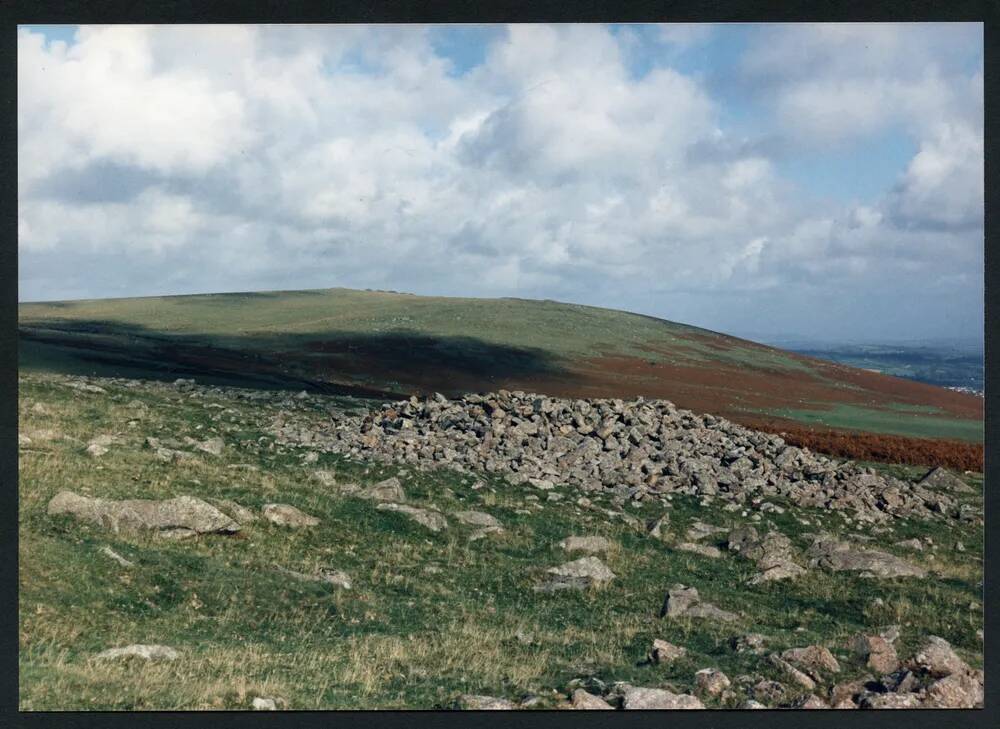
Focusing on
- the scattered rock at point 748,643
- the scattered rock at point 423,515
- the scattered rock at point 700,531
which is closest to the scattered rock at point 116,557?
the scattered rock at point 423,515

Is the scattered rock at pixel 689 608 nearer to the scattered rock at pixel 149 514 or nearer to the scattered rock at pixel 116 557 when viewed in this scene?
the scattered rock at pixel 149 514

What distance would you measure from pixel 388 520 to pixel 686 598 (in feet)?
24.7

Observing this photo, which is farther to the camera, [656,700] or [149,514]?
[149,514]

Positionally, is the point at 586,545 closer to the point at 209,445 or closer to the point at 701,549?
the point at 701,549

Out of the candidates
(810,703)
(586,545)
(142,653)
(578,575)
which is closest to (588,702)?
(810,703)

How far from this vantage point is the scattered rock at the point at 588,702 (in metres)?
10.9

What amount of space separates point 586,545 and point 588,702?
8.68m

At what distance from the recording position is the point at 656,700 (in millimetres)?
11016

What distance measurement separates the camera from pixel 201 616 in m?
13.8

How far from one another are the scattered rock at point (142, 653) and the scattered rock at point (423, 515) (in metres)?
8.54

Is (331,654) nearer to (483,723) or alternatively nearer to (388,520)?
(483,723)

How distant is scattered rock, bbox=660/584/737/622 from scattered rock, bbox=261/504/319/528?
8091 mm

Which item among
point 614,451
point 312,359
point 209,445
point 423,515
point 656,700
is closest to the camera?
point 656,700

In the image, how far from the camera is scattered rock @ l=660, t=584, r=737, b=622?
15516 mm
